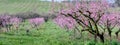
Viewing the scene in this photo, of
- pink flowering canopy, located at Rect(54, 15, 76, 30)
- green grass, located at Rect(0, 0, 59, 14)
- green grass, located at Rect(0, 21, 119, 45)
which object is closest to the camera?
green grass, located at Rect(0, 21, 119, 45)

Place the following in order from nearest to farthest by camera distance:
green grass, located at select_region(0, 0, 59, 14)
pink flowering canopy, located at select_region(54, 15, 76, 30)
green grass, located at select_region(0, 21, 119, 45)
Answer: green grass, located at select_region(0, 21, 119, 45) < pink flowering canopy, located at select_region(54, 15, 76, 30) < green grass, located at select_region(0, 0, 59, 14)

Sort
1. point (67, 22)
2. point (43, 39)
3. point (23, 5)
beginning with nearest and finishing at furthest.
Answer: point (43, 39)
point (67, 22)
point (23, 5)

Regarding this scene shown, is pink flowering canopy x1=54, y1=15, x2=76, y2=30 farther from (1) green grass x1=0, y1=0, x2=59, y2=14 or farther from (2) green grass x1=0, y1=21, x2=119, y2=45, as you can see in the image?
(1) green grass x1=0, y1=0, x2=59, y2=14

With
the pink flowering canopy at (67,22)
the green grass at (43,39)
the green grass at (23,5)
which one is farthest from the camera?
the green grass at (23,5)

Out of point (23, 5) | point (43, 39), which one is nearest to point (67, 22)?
point (43, 39)

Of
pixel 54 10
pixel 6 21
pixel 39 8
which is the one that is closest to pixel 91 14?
pixel 54 10

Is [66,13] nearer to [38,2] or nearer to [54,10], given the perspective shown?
[54,10]

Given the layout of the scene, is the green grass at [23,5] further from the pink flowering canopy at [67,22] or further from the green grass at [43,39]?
the green grass at [43,39]

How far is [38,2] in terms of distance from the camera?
15938 cm

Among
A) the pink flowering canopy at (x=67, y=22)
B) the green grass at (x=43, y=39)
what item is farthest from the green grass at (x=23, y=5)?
the green grass at (x=43, y=39)

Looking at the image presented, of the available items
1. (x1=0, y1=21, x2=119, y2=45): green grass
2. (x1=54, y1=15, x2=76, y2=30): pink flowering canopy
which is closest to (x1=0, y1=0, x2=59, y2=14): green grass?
(x1=54, y1=15, x2=76, y2=30): pink flowering canopy

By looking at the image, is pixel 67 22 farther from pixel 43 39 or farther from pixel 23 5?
pixel 23 5

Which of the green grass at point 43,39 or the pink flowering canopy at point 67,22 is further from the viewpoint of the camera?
the pink flowering canopy at point 67,22

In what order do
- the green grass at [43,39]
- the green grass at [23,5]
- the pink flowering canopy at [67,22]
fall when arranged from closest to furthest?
the green grass at [43,39], the pink flowering canopy at [67,22], the green grass at [23,5]
